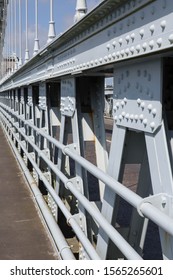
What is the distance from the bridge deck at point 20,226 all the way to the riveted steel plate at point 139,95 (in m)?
2.06

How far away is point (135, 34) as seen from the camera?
2.27 m

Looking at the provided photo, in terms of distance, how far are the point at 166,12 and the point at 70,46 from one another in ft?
7.09

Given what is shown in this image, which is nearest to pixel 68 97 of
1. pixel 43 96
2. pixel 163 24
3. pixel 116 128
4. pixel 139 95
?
pixel 116 128

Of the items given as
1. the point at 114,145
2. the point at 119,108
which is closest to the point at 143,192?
the point at 114,145

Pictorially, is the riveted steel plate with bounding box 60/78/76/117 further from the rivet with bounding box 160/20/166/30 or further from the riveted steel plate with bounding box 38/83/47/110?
the rivet with bounding box 160/20/166/30

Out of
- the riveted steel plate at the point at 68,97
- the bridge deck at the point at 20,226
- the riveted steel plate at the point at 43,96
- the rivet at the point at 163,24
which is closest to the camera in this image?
the rivet at the point at 163,24

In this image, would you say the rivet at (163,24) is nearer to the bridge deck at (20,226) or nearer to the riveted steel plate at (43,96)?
the bridge deck at (20,226)

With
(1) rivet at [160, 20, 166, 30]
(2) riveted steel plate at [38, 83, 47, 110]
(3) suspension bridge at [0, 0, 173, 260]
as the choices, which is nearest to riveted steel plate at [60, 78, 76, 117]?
(3) suspension bridge at [0, 0, 173, 260]

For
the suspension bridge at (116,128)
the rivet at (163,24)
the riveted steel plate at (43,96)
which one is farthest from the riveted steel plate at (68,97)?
the rivet at (163,24)

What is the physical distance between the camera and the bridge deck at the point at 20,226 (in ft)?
14.1

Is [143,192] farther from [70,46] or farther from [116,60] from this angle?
[70,46]

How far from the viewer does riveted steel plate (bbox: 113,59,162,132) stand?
217cm

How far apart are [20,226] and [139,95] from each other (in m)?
3.25

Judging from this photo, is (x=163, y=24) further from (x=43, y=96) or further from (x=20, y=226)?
(x=43, y=96)
